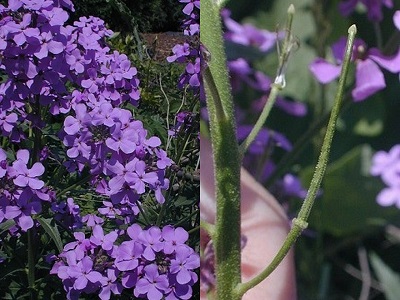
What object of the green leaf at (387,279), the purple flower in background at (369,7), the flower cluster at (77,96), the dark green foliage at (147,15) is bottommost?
the green leaf at (387,279)

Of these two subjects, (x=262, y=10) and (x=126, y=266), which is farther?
(x=262, y=10)

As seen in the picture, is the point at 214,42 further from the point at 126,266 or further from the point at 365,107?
the point at 365,107

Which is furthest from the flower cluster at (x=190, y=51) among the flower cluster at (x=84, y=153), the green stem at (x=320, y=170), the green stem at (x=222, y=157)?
the green stem at (x=320, y=170)

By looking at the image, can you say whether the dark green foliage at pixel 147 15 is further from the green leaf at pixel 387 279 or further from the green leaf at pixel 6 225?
the green leaf at pixel 387 279

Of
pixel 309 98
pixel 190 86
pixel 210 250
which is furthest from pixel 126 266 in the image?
pixel 309 98

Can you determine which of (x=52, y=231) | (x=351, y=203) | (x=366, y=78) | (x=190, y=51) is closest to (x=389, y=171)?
(x=351, y=203)

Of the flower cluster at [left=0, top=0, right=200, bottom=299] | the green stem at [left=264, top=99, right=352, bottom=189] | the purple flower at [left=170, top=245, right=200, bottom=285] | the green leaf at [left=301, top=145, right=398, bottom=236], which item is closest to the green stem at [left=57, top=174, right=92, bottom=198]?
the flower cluster at [left=0, top=0, right=200, bottom=299]

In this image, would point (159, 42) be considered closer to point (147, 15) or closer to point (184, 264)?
point (147, 15)
